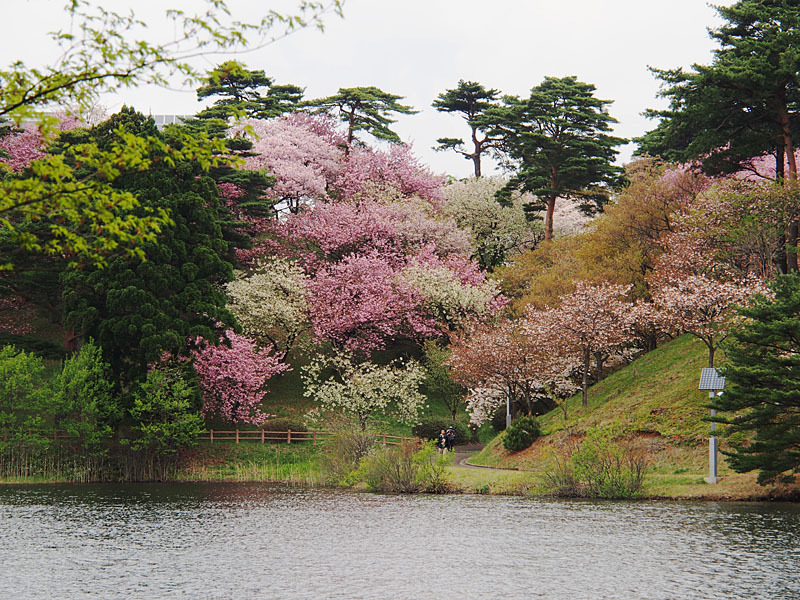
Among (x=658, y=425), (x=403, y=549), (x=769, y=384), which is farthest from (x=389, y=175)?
(x=403, y=549)

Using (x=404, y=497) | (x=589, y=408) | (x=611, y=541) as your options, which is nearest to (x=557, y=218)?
(x=589, y=408)

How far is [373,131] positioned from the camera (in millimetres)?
67000

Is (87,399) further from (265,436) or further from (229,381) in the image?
(265,436)

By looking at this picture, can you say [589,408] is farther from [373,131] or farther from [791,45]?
[373,131]

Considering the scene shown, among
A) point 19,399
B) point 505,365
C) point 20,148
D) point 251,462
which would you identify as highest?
point 20,148

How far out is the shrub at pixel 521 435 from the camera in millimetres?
37844

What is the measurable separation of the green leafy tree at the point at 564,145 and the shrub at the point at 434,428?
16.3 meters

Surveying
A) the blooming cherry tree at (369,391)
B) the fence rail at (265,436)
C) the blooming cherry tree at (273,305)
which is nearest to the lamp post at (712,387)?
the fence rail at (265,436)

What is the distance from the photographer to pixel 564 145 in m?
57.0

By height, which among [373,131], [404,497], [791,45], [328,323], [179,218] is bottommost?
[404,497]

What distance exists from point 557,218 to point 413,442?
40683 mm

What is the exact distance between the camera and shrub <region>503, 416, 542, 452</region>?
124ft

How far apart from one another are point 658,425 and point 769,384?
9252 millimetres

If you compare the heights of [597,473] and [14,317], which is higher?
[14,317]
